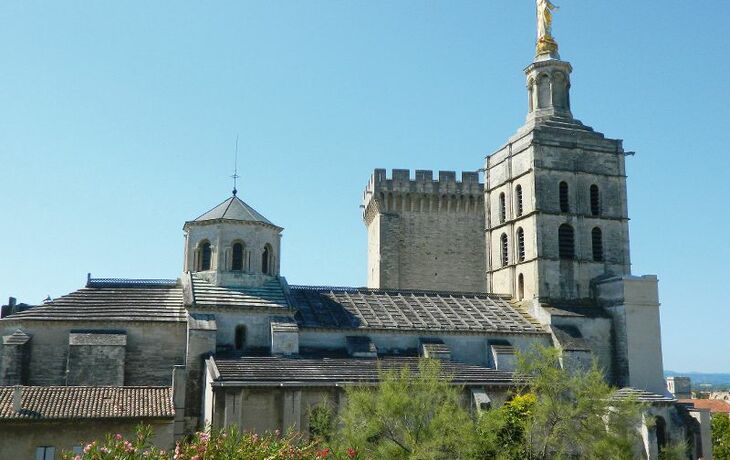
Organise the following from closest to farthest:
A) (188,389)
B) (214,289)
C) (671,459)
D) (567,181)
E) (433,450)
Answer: (433,450)
(671,459)
(188,389)
(214,289)
(567,181)

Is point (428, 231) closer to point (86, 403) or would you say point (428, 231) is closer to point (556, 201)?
point (556, 201)

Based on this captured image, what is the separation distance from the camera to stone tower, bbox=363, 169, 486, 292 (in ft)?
158

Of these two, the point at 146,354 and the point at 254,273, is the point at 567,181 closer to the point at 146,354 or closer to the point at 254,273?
the point at 254,273

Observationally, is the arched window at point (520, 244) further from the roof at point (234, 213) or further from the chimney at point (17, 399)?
the chimney at point (17, 399)

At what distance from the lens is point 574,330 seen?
35938mm

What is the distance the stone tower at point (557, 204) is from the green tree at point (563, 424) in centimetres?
1389

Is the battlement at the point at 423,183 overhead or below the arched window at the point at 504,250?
overhead

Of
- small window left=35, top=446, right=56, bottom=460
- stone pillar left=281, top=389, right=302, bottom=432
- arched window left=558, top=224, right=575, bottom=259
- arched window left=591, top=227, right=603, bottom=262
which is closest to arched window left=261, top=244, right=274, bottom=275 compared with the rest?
stone pillar left=281, top=389, right=302, bottom=432

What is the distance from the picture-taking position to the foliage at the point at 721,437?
40812 millimetres

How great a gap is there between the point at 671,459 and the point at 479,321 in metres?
12.1

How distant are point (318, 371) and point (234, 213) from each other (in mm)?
9887

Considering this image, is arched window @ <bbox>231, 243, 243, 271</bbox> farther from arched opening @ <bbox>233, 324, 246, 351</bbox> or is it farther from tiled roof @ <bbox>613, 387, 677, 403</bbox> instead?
tiled roof @ <bbox>613, 387, 677, 403</bbox>

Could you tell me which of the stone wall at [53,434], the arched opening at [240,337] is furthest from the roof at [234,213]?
the stone wall at [53,434]

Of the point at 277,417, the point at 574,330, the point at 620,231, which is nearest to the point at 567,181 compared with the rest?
the point at 620,231
